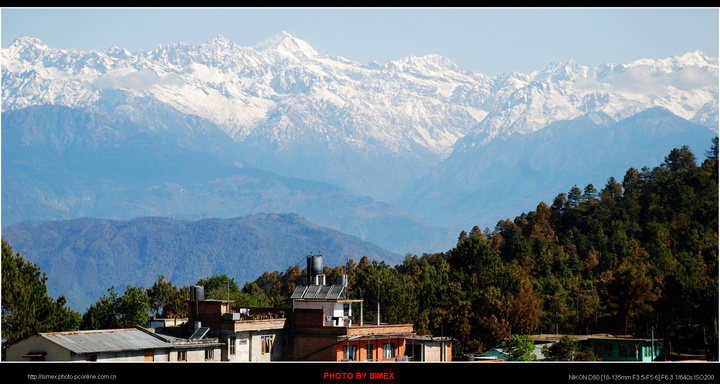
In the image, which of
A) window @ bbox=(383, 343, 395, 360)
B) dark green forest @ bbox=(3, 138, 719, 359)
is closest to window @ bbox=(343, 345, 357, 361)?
window @ bbox=(383, 343, 395, 360)

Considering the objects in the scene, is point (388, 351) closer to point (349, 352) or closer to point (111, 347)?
point (349, 352)

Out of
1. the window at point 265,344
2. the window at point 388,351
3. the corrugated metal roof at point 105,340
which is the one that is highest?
the corrugated metal roof at point 105,340

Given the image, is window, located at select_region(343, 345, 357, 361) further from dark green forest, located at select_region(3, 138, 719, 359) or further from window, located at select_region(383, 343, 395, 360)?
dark green forest, located at select_region(3, 138, 719, 359)

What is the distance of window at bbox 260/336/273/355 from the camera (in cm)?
4838

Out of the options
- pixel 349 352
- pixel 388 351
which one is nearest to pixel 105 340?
pixel 349 352

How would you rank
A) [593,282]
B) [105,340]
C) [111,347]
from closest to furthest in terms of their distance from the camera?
1. [111,347]
2. [105,340]
3. [593,282]

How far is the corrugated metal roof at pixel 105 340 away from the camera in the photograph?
1443 inches

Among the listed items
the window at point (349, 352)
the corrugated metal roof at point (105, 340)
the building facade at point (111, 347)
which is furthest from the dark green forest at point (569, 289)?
the window at point (349, 352)

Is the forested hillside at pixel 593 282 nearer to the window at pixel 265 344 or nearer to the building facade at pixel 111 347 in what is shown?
the window at pixel 265 344

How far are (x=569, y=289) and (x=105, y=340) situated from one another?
6403 centimetres

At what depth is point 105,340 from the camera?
3938cm

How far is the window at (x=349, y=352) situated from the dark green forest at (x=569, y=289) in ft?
62.6

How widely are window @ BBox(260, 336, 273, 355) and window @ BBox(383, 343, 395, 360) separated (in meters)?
6.68
